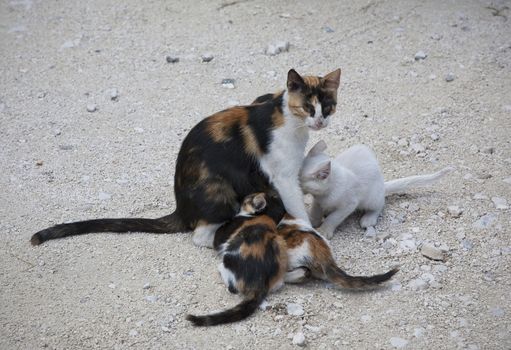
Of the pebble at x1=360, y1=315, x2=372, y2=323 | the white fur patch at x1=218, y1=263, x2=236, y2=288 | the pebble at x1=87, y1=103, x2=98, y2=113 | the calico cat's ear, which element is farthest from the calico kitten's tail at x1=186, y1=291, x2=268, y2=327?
the pebble at x1=87, y1=103, x2=98, y2=113

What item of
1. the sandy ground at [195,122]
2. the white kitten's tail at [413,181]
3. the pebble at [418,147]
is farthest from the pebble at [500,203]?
the pebble at [418,147]

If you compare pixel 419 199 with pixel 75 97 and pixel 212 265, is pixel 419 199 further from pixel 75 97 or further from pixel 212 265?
pixel 75 97

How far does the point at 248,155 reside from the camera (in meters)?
4.23

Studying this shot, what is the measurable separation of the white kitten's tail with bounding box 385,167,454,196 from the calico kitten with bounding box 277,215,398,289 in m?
0.91

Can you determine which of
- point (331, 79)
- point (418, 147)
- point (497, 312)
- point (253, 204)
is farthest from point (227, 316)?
point (418, 147)

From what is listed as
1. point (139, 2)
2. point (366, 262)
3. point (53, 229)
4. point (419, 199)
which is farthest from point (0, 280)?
point (139, 2)

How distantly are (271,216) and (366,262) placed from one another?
Result: 690mm

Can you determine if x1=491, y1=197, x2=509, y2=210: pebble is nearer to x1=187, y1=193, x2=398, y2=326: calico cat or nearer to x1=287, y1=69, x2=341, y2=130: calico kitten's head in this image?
x1=187, y1=193, x2=398, y2=326: calico cat

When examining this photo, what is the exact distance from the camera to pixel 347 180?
4445 mm

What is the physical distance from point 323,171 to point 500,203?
1.37 meters

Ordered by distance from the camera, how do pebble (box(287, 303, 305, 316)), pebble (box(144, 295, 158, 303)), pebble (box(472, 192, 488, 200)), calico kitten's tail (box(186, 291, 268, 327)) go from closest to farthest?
calico kitten's tail (box(186, 291, 268, 327)) → pebble (box(287, 303, 305, 316)) → pebble (box(144, 295, 158, 303)) → pebble (box(472, 192, 488, 200))

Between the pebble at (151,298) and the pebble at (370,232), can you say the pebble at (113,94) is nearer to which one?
the pebble at (151,298)

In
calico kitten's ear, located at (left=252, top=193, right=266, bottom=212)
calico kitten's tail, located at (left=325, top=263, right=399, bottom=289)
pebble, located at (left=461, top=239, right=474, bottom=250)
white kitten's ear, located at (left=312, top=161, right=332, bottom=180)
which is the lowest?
pebble, located at (left=461, top=239, right=474, bottom=250)

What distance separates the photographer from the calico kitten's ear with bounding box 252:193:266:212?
4.10m
